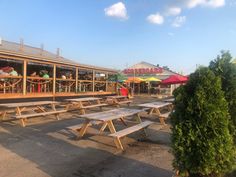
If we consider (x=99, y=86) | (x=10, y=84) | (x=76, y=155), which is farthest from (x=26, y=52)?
(x=76, y=155)

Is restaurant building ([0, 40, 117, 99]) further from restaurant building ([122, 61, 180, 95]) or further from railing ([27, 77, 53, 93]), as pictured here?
restaurant building ([122, 61, 180, 95])

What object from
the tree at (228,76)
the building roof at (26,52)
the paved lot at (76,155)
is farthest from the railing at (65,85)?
the tree at (228,76)

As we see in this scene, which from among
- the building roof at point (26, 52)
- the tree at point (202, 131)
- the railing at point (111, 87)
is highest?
the building roof at point (26, 52)

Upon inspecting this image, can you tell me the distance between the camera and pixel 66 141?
304 inches

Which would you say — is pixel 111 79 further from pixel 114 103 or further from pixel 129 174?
pixel 129 174

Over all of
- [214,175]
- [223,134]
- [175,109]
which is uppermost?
[175,109]

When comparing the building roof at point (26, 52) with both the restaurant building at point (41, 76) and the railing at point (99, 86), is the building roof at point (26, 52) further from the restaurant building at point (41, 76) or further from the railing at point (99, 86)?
the railing at point (99, 86)

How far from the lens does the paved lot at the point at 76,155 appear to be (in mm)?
5241

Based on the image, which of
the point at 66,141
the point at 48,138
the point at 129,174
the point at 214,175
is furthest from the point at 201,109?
the point at 48,138

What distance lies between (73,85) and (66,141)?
12016 millimetres

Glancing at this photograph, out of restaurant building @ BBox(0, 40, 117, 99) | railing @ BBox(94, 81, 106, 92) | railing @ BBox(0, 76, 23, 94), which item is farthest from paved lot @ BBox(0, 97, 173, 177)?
railing @ BBox(94, 81, 106, 92)

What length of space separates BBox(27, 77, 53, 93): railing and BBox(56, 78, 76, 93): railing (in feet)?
1.97

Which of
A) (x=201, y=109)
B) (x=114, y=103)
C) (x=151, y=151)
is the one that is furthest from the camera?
(x=114, y=103)

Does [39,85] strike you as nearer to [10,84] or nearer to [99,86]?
[10,84]
